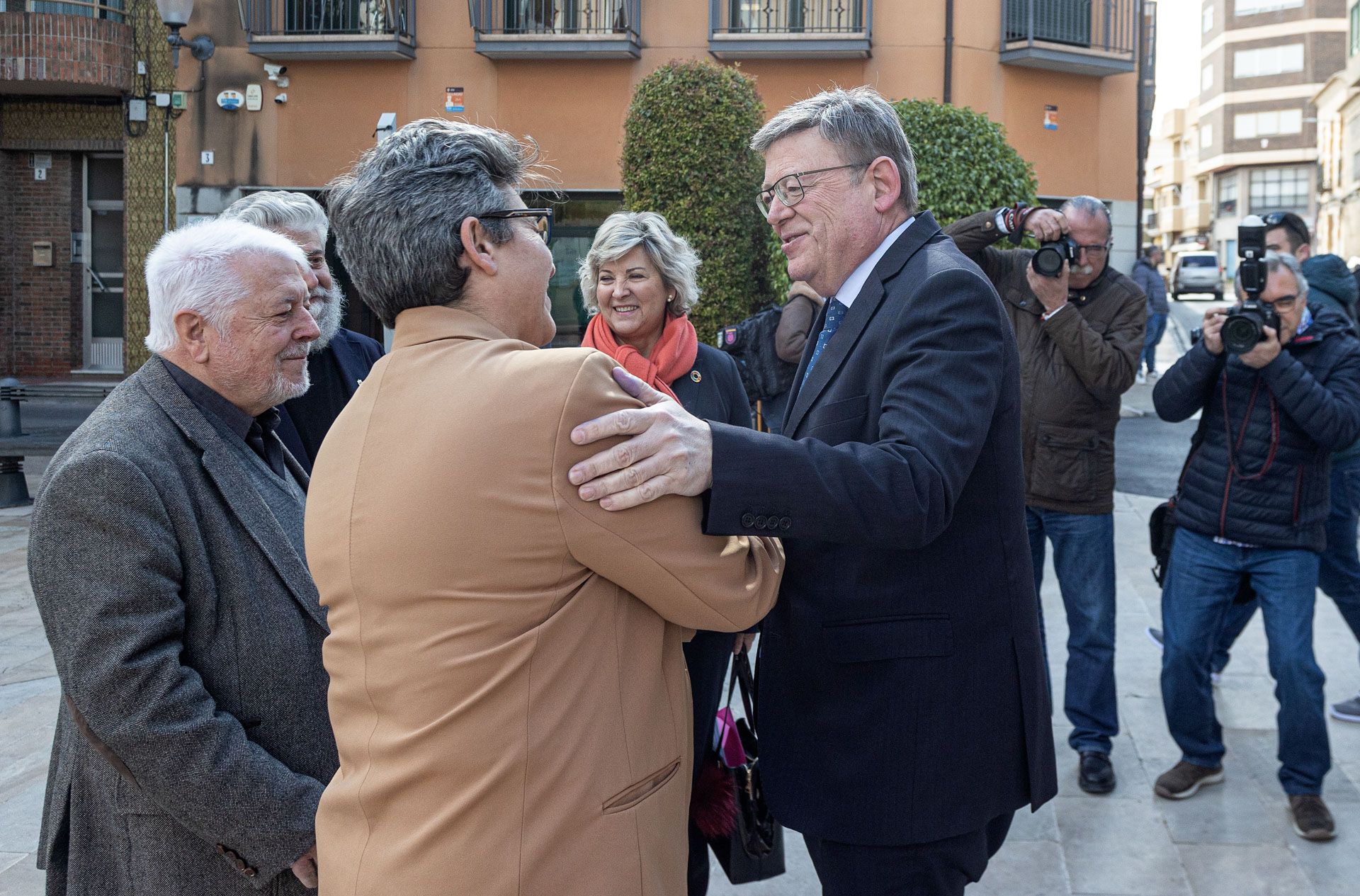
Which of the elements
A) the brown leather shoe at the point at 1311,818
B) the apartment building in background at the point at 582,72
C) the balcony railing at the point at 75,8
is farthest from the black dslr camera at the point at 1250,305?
the balcony railing at the point at 75,8

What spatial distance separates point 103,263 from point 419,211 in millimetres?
19768

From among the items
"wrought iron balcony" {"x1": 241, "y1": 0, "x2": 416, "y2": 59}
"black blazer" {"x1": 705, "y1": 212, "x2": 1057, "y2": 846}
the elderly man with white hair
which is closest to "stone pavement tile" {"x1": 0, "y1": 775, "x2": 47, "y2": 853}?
the elderly man with white hair

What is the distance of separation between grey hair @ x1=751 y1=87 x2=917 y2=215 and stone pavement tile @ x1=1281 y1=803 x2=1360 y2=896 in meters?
2.74

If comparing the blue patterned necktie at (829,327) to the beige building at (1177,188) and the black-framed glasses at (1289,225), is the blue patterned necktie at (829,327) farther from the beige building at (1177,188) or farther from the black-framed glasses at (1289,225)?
the beige building at (1177,188)

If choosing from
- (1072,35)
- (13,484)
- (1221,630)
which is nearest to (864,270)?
(1221,630)

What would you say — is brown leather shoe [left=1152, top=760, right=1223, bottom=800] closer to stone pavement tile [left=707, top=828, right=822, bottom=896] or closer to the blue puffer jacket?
the blue puffer jacket

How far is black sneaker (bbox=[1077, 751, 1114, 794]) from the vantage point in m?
4.39

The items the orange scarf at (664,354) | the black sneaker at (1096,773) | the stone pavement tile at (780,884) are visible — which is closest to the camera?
the stone pavement tile at (780,884)

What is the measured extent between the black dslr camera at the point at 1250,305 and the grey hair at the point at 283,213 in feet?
9.44

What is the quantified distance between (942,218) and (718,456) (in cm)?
978

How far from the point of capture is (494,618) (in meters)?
1.56

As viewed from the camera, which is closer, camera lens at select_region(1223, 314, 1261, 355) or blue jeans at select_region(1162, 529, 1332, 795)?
camera lens at select_region(1223, 314, 1261, 355)

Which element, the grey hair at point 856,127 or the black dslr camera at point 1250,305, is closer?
the grey hair at point 856,127

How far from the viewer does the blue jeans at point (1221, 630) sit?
407 centimetres
